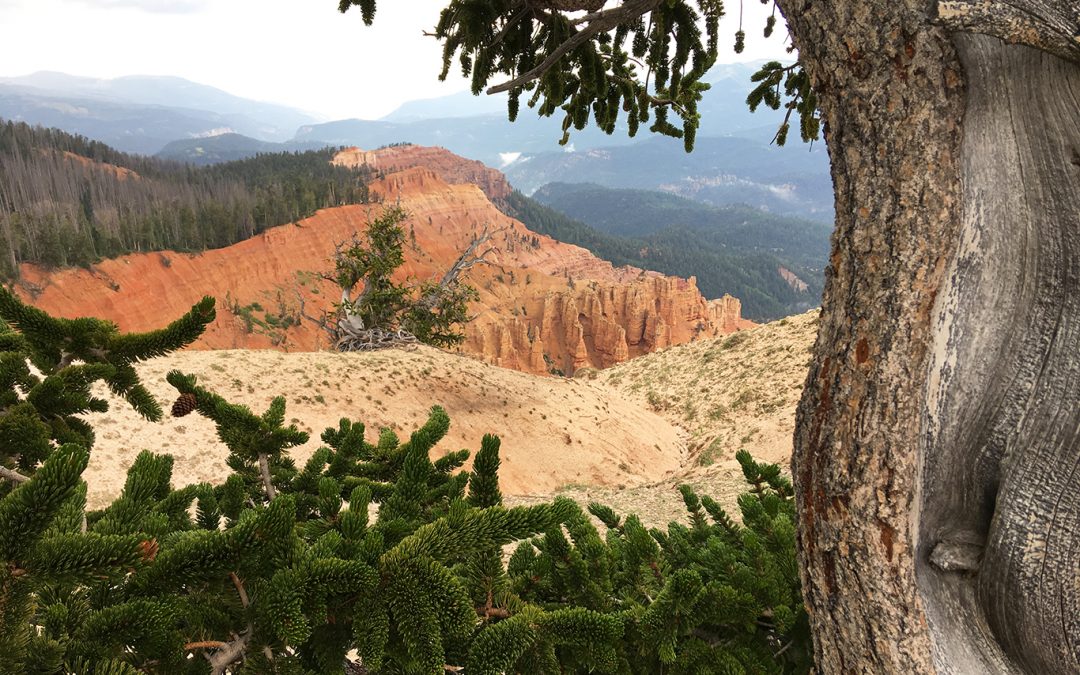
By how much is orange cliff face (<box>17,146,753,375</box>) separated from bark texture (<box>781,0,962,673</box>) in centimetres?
3887

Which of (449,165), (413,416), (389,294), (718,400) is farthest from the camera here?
(449,165)

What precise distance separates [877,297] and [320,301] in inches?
2988

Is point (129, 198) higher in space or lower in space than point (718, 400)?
higher

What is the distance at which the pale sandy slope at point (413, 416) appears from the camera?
10805 millimetres

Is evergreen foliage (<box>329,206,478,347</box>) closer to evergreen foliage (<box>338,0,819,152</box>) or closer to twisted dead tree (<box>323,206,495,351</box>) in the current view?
twisted dead tree (<box>323,206,495,351</box>)

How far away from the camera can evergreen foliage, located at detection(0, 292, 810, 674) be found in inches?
53.8

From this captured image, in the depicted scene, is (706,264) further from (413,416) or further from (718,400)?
(413,416)

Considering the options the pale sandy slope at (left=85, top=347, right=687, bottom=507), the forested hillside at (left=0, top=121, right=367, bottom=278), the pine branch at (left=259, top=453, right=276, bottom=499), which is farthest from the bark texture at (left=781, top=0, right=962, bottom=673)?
the forested hillside at (left=0, top=121, right=367, bottom=278)

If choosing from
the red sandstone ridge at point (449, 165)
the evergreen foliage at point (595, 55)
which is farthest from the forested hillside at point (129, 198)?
the evergreen foliage at point (595, 55)

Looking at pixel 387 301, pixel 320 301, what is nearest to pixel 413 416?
pixel 387 301

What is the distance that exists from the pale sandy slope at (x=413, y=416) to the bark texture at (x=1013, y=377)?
35.5 feet

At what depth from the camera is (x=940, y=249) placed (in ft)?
5.78

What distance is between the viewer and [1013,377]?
5.95ft

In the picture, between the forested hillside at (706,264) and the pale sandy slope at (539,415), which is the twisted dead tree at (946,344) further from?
the forested hillside at (706,264)
